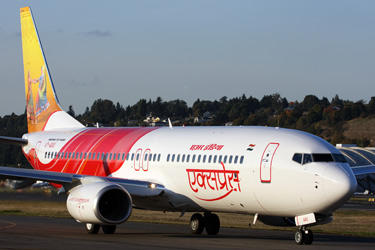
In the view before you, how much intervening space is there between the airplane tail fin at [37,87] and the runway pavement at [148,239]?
639 cm

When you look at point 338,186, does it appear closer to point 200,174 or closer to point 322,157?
point 322,157

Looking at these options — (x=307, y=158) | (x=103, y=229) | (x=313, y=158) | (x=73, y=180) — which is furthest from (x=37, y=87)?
(x=313, y=158)

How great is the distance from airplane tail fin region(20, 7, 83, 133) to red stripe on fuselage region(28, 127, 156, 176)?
359 cm

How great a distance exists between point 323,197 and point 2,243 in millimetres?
11189

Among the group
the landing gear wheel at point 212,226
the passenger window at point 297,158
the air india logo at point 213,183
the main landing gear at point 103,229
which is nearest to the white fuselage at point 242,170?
the air india logo at point 213,183

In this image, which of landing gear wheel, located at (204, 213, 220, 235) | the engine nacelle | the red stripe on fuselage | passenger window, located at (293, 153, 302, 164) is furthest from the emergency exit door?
the red stripe on fuselage

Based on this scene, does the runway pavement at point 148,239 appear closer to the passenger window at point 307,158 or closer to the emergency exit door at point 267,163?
the emergency exit door at point 267,163

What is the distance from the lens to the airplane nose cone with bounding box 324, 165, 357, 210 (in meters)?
25.0

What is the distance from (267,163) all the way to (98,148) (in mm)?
11349

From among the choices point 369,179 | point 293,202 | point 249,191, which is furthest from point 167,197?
point 369,179

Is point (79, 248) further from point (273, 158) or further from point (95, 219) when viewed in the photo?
point (273, 158)

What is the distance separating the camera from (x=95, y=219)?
29.2 metres

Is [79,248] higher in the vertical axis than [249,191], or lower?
lower

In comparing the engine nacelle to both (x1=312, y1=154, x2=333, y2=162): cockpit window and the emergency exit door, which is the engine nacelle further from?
(x1=312, y1=154, x2=333, y2=162): cockpit window
